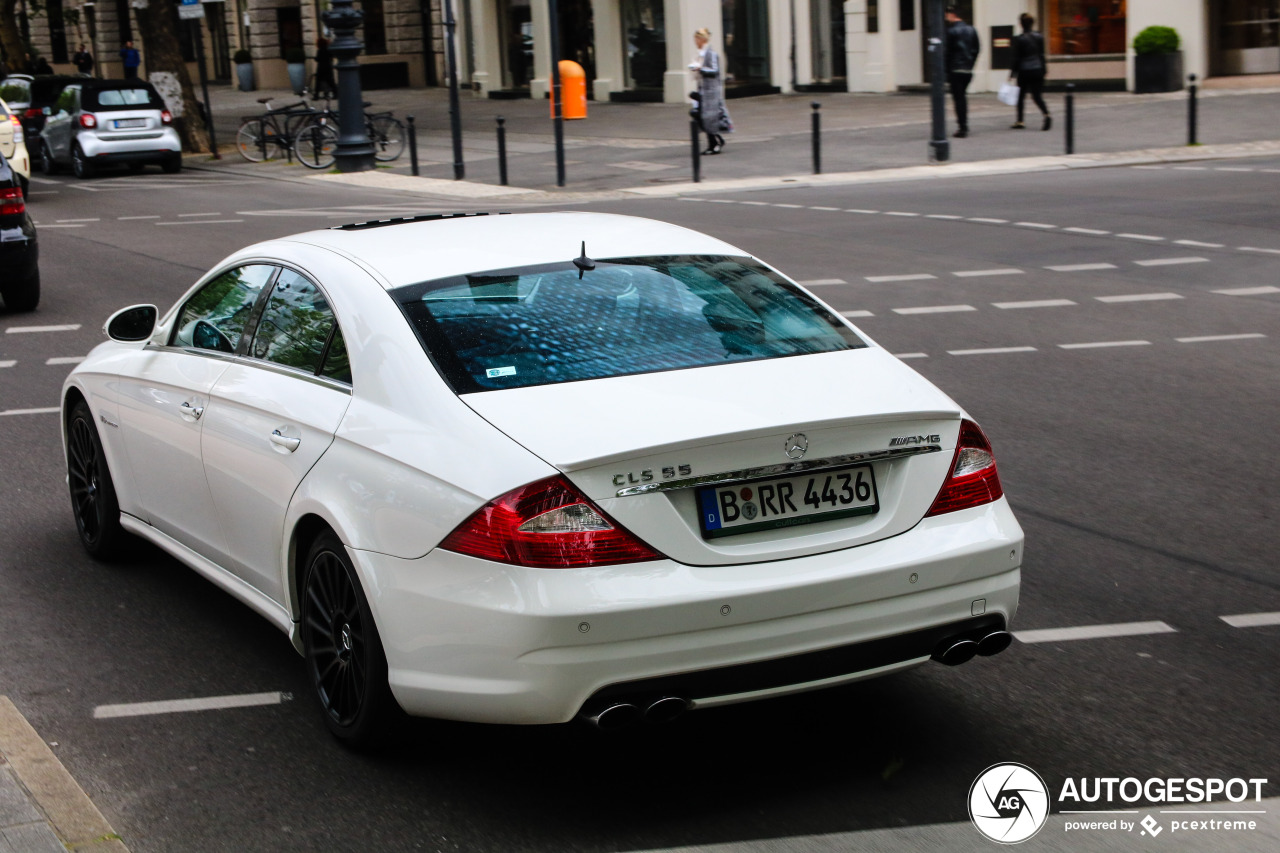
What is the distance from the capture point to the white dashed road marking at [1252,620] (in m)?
5.34

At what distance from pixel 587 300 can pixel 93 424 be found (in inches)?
102

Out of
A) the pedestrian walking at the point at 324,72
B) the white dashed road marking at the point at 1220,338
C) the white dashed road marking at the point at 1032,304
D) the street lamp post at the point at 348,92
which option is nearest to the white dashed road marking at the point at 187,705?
the white dashed road marking at the point at 1220,338

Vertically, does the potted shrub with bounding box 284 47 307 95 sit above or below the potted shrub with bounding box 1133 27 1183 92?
above

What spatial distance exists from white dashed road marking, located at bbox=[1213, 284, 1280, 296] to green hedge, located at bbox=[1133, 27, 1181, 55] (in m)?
20.2

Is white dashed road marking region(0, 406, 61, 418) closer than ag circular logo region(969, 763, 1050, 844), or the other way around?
ag circular logo region(969, 763, 1050, 844)

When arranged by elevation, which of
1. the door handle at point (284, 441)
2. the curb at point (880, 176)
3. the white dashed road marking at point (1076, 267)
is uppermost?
the curb at point (880, 176)

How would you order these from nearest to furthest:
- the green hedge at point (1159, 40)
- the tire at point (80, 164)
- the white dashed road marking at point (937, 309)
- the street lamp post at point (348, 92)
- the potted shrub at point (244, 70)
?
the white dashed road marking at point (937, 309), the street lamp post at point (348, 92), the tire at point (80, 164), the green hedge at point (1159, 40), the potted shrub at point (244, 70)

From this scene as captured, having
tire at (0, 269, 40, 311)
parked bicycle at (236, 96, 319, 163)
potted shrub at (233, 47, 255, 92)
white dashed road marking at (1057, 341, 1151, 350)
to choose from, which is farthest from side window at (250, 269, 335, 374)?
potted shrub at (233, 47, 255, 92)

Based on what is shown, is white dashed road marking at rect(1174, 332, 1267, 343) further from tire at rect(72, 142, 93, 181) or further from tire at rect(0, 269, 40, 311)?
tire at rect(72, 142, 93, 181)

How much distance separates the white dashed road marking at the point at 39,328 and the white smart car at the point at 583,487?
8.34 metres

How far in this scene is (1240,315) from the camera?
11.5 m

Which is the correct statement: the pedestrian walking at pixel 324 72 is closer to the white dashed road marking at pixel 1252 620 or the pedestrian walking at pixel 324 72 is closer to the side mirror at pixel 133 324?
the side mirror at pixel 133 324

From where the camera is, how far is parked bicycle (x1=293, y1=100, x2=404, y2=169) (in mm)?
29031

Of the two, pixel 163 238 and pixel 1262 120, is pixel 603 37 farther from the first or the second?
pixel 163 238
